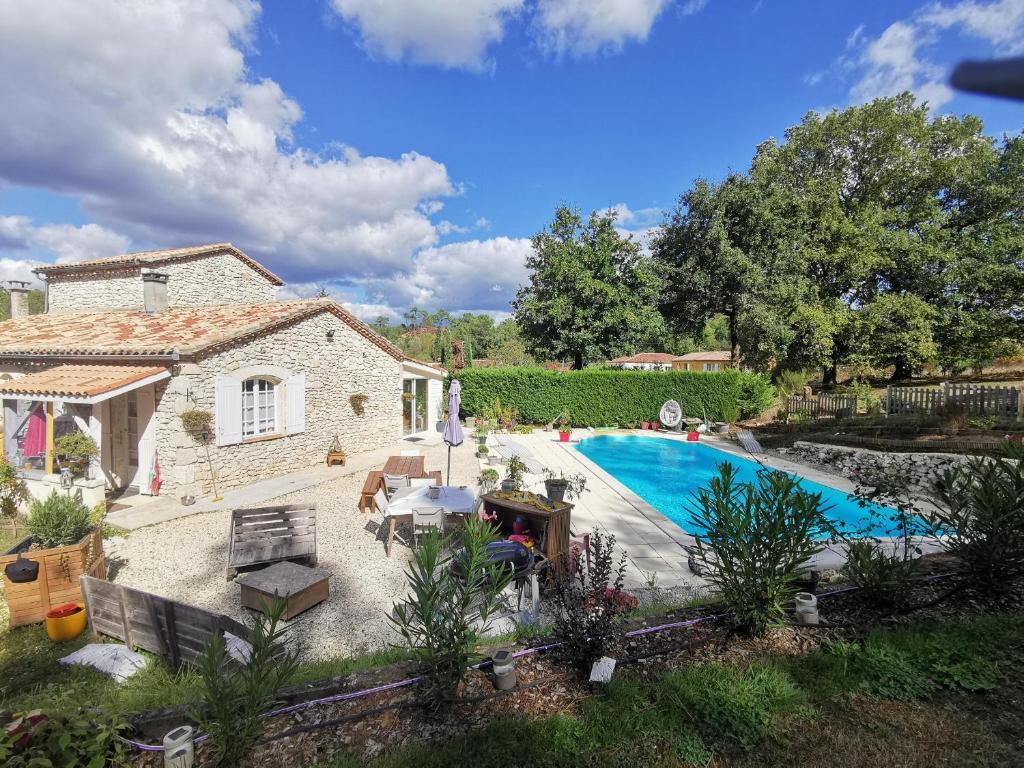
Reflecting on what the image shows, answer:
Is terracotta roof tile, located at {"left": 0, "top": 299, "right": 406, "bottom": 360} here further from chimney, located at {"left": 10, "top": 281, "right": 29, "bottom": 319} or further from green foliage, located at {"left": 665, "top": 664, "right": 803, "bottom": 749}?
green foliage, located at {"left": 665, "top": 664, "right": 803, "bottom": 749}

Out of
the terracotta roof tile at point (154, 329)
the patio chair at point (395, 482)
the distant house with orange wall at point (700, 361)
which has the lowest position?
the patio chair at point (395, 482)

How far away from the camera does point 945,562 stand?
5.34 meters

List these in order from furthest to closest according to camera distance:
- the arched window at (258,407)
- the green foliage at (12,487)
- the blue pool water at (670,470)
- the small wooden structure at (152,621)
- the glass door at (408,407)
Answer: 1. the glass door at (408,407)
2. the arched window at (258,407)
3. the blue pool water at (670,470)
4. the green foliage at (12,487)
5. the small wooden structure at (152,621)

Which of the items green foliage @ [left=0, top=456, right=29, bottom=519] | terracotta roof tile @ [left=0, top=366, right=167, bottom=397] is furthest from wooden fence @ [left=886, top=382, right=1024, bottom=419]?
green foliage @ [left=0, top=456, right=29, bottom=519]

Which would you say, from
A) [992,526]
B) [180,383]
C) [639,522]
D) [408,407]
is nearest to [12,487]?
[180,383]

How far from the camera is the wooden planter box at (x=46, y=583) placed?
17.4ft

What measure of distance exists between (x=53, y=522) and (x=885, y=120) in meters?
34.1

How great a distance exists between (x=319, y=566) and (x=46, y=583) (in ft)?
9.81

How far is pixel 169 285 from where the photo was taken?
56.0 feet

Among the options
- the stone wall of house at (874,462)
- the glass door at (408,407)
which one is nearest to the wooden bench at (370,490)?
the stone wall of house at (874,462)

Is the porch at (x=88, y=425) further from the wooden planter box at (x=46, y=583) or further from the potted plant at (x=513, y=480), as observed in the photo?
the potted plant at (x=513, y=480)

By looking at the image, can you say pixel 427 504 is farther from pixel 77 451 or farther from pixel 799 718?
pixel 77 451

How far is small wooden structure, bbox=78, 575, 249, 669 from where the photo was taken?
403 centimetres

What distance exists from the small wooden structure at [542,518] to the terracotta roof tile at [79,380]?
8.07 meters
